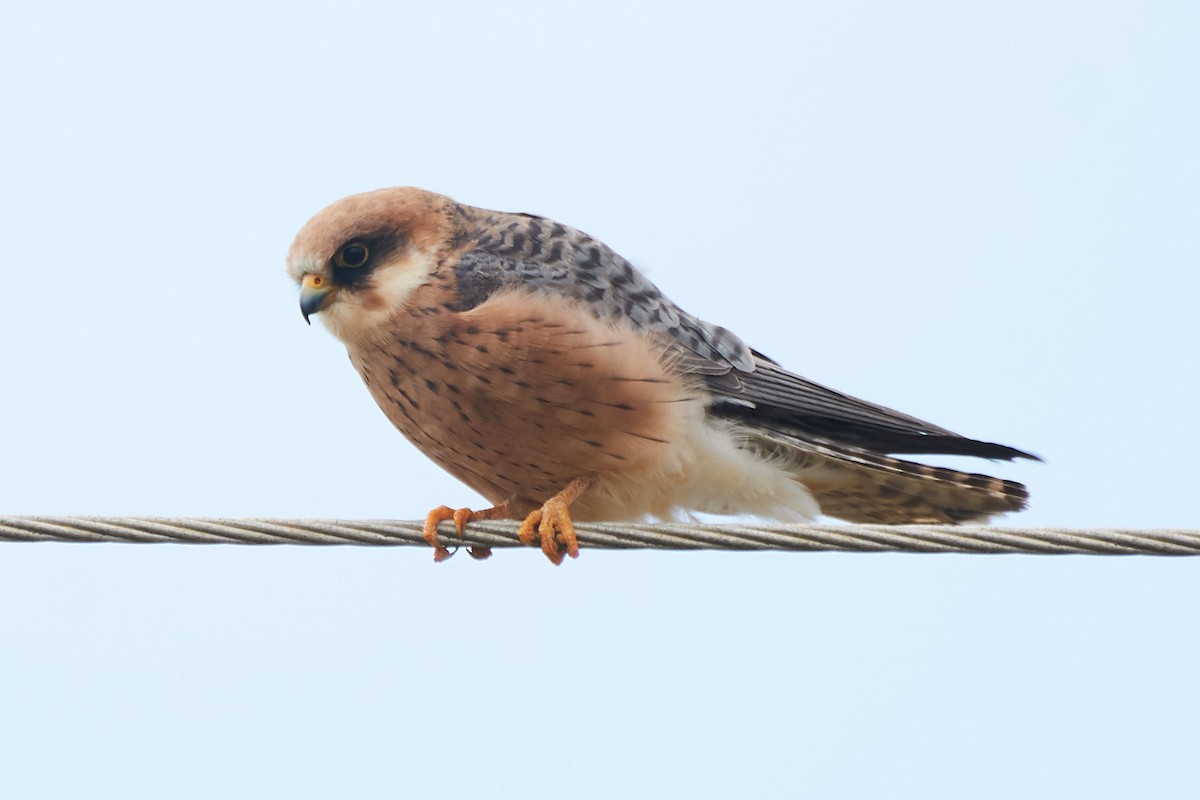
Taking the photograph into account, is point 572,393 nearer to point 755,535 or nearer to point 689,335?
point 689,335

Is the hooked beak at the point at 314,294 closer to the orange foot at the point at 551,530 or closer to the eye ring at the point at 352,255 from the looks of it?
the eye ring at the point at 352,255

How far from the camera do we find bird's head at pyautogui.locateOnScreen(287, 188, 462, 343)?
381cm

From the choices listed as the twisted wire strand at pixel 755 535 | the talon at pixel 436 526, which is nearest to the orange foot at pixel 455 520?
the talon at pixel 436 526

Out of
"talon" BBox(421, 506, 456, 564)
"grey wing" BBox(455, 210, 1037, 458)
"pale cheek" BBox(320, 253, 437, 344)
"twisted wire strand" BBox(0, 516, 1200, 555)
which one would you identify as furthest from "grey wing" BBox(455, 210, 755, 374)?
"twisted wire strand" BBox(0, 516, 1200, 555)

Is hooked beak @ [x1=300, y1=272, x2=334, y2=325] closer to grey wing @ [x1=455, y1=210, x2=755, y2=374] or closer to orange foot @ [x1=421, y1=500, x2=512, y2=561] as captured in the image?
grey wing @ [x1=455, y1=210, x2=755, y2=374]

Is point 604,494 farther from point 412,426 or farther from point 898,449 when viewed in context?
point 898,449

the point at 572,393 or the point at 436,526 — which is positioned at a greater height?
the point at 572,393

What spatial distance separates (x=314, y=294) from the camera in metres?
3.84

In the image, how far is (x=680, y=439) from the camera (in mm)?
3988

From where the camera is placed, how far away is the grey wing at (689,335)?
3.93m

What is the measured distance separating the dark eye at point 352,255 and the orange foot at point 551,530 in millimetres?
800

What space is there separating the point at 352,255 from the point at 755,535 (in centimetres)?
149

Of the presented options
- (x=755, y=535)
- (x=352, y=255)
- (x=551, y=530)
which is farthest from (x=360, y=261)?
(x=755, y=535)

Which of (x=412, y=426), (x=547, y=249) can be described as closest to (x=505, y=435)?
(x=412, y=426)
